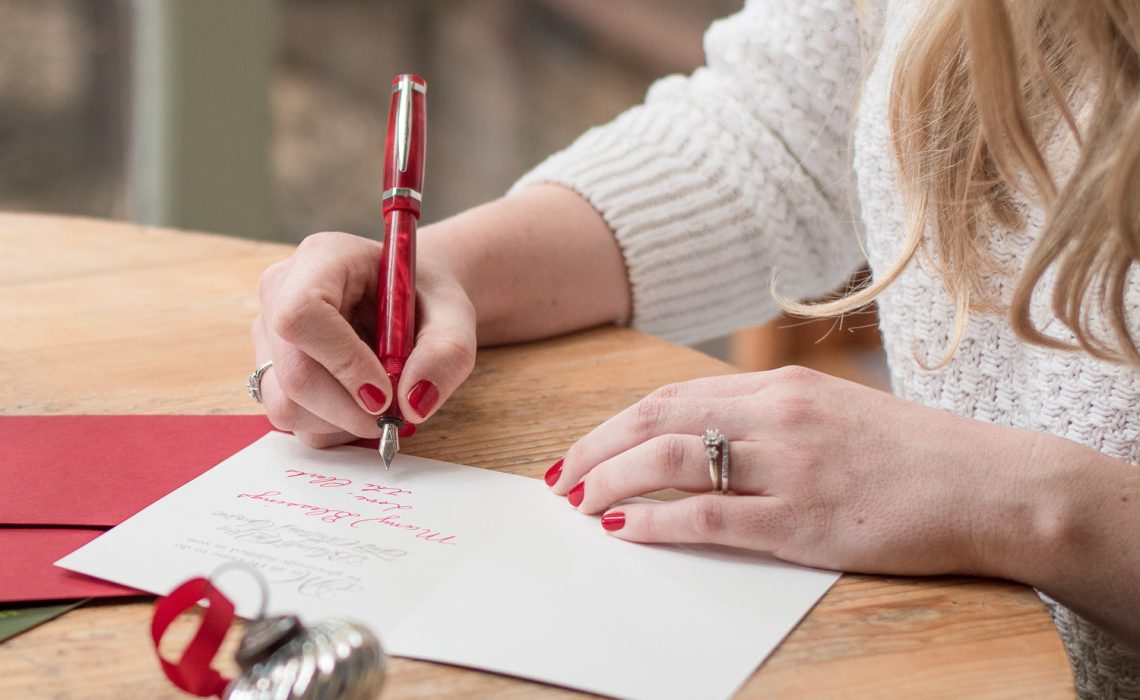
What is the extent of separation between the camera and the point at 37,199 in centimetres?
199

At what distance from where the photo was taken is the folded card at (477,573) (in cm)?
49

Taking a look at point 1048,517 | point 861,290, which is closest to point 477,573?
point 1048,517

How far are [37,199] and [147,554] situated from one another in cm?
167

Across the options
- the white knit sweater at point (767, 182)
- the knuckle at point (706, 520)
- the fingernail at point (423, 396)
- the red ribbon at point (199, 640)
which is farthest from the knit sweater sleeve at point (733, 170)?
the red ribbon at point (199, 640)

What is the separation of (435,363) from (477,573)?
0.18 meters

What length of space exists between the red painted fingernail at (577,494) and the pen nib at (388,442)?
118mm

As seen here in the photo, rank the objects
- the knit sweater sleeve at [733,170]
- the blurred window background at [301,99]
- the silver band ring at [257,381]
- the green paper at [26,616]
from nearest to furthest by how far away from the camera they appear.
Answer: the green paper at [26,616]
the silver band ring at [257,381]
the knit sweater sleeve at [733,170]
the blurred window background at [301,99]

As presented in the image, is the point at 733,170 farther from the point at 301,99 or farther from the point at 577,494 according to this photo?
the point at 301,99

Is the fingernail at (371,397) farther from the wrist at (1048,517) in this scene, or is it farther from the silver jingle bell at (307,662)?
the wrist at (1048,517)

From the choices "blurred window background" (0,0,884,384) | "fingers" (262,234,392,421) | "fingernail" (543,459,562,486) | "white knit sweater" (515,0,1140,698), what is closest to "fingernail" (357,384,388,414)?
"fingers" (262,234,392,421)

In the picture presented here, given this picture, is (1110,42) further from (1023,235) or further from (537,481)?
(537,481)

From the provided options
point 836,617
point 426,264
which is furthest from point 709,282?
point 836,617

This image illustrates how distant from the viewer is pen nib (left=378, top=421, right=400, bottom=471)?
0.67m

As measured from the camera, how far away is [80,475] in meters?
0.65
